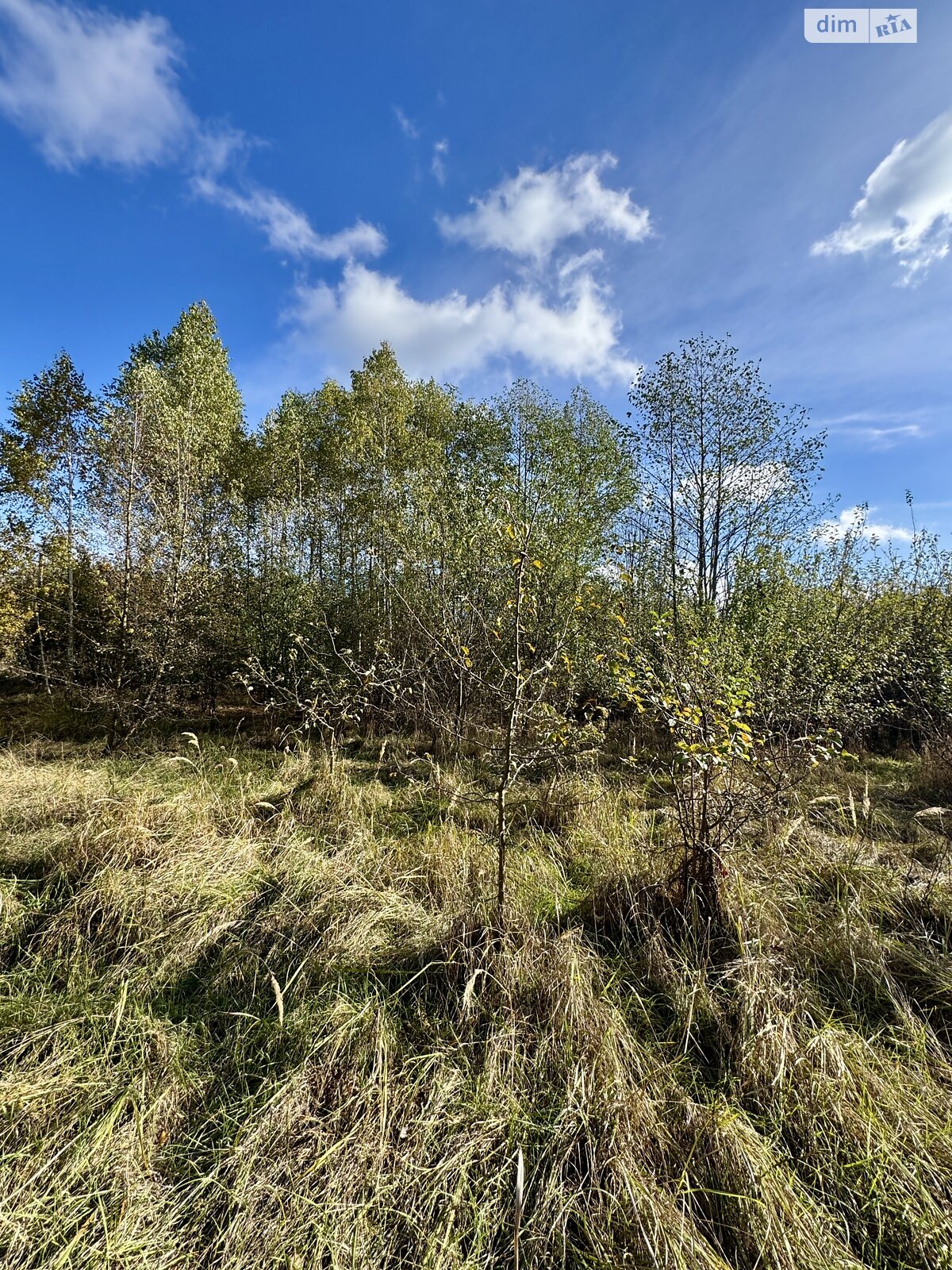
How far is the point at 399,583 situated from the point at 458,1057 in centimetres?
697

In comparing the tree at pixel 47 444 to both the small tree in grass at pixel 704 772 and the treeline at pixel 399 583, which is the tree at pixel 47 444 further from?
the small tree in grass at pixel 704 772

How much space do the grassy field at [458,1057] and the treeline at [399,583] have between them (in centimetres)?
175

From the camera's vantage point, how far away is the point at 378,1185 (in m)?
1.77

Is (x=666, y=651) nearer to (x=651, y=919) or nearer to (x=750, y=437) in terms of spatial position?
(x=651, y=919)

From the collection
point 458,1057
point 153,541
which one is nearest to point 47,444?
point 153,541

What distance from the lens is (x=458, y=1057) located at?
222 cm

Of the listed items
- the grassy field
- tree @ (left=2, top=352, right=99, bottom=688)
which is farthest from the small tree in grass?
tree @ (left=2, top=352, right=99, bottom=688)

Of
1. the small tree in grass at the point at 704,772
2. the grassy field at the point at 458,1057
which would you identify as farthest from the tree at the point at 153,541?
the small tree in grass at the point at 704,772

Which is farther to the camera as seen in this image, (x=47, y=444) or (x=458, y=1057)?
(x=47, y=444)

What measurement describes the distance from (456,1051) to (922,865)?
401cm

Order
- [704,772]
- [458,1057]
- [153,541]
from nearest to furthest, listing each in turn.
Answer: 1. [458,1057]
2. [704,772]
3. [153,541]

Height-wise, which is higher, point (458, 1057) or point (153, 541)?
point (153, 541)

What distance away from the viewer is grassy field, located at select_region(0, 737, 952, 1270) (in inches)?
65.7

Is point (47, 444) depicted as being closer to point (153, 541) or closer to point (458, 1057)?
point (153, 541)
